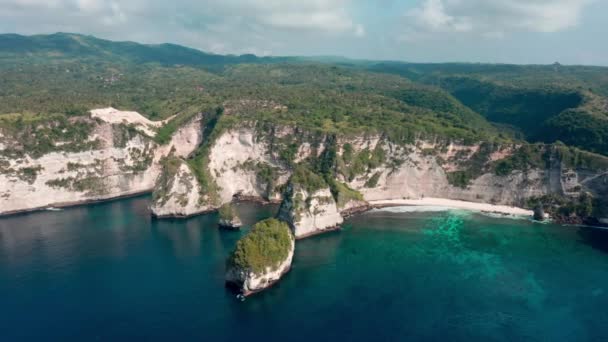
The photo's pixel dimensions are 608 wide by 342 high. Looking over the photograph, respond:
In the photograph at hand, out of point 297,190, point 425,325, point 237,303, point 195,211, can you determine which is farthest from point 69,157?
point 425,325

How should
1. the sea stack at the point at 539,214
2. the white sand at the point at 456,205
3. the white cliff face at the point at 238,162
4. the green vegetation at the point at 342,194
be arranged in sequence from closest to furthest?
the sea stack at the point at 539,214 → the green vegetation at the point at 342,194 → the white sand at the point at 456,205 → the white cliff face at the point at 238,162

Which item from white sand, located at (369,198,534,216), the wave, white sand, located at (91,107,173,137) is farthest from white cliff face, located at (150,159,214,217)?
white sand, located at (369,198,534,216)

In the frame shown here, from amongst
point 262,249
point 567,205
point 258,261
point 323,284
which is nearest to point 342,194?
point 323,284

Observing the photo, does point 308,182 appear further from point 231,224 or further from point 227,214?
point 227,214

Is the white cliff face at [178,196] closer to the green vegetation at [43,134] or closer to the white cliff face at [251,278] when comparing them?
the green vegetation at [43,134]

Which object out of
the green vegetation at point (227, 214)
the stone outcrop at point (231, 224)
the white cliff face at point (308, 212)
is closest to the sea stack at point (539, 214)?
the white cliff face at point (308, 212)

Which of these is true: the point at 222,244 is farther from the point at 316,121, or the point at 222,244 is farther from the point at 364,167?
the point at 316,121
